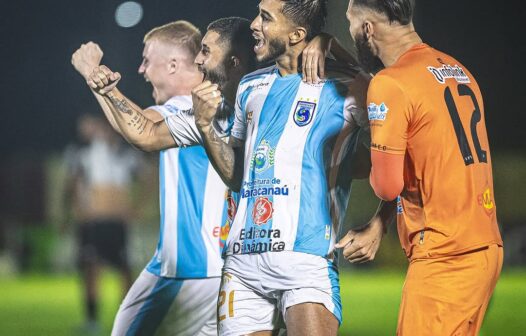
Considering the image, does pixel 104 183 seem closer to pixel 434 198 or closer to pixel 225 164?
pixel 225 164

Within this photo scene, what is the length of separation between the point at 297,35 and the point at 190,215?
109 cm

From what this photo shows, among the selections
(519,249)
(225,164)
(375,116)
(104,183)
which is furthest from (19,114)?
(375,116)

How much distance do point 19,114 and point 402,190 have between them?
10118 millimetres

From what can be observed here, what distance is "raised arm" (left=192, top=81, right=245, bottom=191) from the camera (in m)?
3.41

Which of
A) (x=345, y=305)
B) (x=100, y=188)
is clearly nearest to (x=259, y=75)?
(x=100, y=188)

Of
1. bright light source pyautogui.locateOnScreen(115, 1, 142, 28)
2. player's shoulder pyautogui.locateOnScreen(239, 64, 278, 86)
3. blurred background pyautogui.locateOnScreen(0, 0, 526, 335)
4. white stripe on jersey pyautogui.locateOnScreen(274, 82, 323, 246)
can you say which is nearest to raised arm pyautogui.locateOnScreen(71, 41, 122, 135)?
player's shoulder pyautogui.locateOnScreen(239, 64, 278, 86)

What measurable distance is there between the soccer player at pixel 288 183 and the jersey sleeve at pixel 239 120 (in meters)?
0.05

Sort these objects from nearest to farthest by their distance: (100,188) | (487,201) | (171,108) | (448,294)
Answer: (448,294) → (487,201) → (171,108) → (100,188)

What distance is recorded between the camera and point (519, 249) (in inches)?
468

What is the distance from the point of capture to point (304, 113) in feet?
11.3

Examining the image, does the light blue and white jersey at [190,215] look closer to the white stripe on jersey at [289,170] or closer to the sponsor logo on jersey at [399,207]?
the white stripe on jersey at [289,170]

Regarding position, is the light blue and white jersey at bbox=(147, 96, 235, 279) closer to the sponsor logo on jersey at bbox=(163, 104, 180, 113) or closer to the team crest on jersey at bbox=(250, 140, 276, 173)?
the sponsor logo on jersey at bbox=(163, 104, 180, 113)

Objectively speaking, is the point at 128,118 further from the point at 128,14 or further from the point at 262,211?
the point at 128,14

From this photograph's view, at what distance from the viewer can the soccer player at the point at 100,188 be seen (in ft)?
25.1
